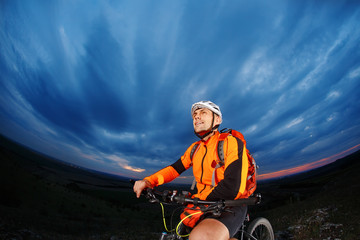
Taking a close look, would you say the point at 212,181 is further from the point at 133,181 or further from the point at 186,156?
the point at 133,181

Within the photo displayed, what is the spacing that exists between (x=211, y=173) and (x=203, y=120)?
3.66 ft

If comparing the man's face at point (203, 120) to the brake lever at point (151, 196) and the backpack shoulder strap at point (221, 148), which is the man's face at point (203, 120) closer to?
the backpack shoulder strap at point (221, 148)

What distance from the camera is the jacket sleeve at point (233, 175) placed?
2.48 m

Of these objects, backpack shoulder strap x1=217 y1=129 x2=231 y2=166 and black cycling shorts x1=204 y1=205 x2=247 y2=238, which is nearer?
black cycling shorts x1=204 y1=205 x2=247 y2=238

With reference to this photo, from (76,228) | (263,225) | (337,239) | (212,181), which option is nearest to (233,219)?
(212,181)

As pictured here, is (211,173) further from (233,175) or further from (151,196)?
(151,196)

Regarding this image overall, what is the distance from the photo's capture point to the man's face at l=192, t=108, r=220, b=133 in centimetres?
358

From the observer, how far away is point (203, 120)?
3.62 meters

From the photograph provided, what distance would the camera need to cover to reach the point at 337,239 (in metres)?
5.64

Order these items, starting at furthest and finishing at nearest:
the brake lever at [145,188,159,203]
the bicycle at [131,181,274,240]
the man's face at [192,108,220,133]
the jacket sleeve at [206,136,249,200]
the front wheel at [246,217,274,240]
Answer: the front wheel at [246,217,274,240] → the man's face at [192,108,220,133] → the brake lever at [145,188,159,203] → the jacket sleeve at [206,136,249,200] → the bicycle at [131,181,274,240]

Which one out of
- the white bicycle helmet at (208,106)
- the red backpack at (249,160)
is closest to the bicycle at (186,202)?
the red backpack at (249,160)

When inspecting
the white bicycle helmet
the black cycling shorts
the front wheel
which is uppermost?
the white bicycle helmet

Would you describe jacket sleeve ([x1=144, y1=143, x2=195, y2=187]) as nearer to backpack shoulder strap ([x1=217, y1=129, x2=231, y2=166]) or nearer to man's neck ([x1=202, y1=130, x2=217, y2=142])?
man's neck ([x1=202, y1=130, x2=217, y2=142])

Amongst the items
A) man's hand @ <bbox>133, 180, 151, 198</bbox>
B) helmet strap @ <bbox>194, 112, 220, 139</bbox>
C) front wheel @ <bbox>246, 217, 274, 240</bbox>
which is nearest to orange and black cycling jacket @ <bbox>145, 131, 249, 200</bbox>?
helmet strap @ <bbox>194, 112, 220, 139</bbox>
